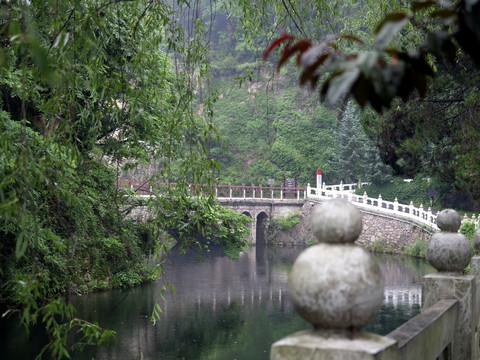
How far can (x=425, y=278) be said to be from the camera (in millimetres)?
3568

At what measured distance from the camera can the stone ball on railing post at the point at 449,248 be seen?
3.59 meters

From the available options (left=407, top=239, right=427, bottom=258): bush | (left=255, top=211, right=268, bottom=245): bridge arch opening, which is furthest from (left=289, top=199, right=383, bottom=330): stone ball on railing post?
(left=255, top=211, right=268, bottom=245): bridge arch opening

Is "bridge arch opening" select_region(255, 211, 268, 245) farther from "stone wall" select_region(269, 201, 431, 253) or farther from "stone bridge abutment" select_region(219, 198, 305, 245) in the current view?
"stone wall" select_region(269, 201, 431, 253)

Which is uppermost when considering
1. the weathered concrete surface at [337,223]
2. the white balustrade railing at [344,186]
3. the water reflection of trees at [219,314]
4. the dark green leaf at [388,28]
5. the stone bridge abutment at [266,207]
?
the white balustrade railing at [344,186]

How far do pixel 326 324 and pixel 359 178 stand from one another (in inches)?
1378

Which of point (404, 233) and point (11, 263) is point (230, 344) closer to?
point (11, 263)

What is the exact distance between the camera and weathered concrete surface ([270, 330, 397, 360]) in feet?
4.87

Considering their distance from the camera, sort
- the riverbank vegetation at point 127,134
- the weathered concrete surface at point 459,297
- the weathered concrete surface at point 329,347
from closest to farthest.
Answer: the weathered concrete surface at point 329,347 < the riverbank vegetation at point 127,134 < the weathered concrete surface at point 459,297

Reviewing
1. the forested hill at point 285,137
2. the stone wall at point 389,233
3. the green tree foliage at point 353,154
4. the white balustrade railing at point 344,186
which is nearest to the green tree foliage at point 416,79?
the stone wall at point 389,233

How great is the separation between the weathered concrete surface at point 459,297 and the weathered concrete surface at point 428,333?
0.08 metres

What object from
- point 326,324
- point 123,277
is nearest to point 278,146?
point 123,277

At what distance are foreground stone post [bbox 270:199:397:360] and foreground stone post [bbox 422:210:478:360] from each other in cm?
211

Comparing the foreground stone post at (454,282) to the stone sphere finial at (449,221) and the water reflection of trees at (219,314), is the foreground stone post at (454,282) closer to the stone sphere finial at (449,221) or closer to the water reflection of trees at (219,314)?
the stone sphere finial at (449,221)

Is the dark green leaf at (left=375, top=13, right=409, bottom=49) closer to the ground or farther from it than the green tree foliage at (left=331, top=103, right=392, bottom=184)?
closer to the ground
